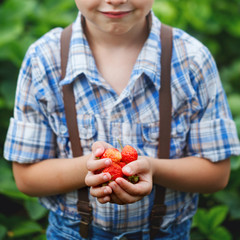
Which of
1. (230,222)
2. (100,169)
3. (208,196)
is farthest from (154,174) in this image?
(230,222)

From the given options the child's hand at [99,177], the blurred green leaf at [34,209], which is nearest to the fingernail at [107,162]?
the child's hand at [99,177]

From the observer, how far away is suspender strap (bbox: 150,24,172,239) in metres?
1.43

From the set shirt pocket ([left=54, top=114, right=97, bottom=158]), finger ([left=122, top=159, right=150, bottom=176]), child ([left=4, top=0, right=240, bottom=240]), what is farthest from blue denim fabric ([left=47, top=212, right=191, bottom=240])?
finger ([left=122, top=159, right=150, bottom=176])

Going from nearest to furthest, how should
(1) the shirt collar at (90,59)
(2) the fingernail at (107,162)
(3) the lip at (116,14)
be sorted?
(2) the fingernail at (107,162) < (3) the lip at (116,14) < (1) the shirt collar at (90,59)

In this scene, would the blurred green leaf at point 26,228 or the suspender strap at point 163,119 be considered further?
the blurred green leaf at point 26,228

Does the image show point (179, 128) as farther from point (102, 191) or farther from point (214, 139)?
point (102, 191)

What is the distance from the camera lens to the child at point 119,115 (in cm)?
143

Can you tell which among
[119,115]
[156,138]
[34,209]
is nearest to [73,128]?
[119,115]

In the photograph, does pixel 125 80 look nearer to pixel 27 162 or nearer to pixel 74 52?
pixel 74 52

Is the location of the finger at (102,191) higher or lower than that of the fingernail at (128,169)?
lower

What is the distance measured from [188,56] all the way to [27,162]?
0.69m

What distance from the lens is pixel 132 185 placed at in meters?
1.18

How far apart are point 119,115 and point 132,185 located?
33cm

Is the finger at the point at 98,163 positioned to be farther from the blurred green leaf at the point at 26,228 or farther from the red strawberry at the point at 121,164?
the blurred green leaf at the point at 26,228
